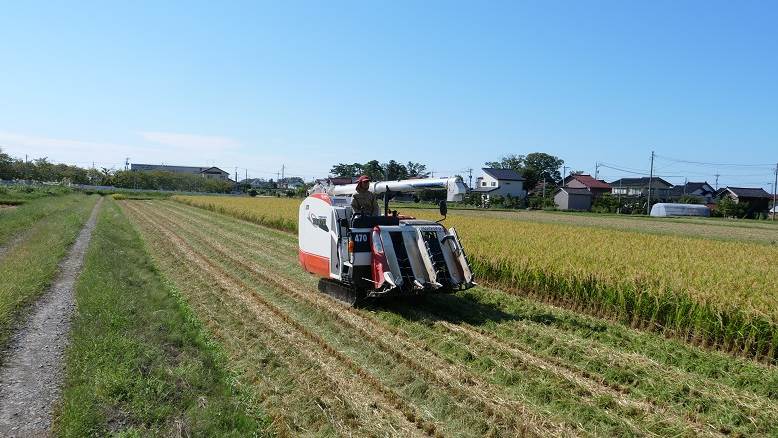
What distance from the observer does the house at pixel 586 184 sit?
304ft

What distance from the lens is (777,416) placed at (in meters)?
5.60

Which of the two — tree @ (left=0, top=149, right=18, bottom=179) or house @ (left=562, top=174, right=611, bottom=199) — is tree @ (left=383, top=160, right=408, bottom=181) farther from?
tree @ (left=0, top=149, right=18, bottom=179)

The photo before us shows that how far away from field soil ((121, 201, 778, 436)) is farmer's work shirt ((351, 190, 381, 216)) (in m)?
1.88

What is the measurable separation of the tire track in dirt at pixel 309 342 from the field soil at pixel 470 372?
0.9 inches

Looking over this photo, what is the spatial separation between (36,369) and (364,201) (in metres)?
6.13

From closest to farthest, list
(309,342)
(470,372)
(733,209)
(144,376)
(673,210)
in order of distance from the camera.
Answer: (144,376)
(470,372)
(309,342)
(673,210)
(733,209)

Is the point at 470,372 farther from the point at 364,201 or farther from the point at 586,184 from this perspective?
the point at 586,184

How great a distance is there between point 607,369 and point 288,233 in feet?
63.0

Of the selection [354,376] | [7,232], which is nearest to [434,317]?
[354,376]

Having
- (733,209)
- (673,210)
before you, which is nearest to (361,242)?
(673,210)

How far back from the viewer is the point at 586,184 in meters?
92.6

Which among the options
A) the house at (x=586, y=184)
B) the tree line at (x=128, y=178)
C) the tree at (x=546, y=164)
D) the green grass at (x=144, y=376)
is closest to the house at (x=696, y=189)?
the house at (x=586, y=184)

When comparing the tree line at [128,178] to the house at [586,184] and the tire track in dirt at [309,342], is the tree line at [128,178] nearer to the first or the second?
the house at [586,184]

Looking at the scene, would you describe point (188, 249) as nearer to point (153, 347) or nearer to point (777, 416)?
point (153, 347)
